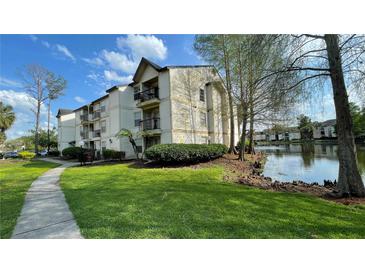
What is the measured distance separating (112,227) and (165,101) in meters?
14.0

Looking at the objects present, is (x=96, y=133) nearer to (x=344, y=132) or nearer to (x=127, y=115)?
(x=127, y=115)

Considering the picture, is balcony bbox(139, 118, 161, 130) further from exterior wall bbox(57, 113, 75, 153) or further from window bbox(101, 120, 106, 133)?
exterior wall bbox(57, 113, 75, 153)

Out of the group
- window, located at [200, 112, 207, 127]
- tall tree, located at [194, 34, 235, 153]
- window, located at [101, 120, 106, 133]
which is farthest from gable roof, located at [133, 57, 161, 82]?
window, located at [101, 120, 106, 133]

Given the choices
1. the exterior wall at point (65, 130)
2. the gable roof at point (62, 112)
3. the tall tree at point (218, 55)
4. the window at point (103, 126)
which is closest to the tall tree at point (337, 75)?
the tall tree at point (218, 55)

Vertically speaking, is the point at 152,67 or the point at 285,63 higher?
the point at 152,67

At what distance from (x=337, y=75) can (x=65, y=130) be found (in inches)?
1492

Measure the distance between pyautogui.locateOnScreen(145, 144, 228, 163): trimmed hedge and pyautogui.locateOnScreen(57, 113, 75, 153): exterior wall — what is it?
88.7ft

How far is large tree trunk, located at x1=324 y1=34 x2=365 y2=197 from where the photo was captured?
6.23 meters

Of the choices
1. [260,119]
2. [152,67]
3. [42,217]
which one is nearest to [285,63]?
[42,217]

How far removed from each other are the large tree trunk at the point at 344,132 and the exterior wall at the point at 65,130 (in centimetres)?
3630

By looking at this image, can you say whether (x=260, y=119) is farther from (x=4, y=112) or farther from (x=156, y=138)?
(x=4, y=112)

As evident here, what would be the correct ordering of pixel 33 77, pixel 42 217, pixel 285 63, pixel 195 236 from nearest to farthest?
pixel 195 236
pixel 42 217
pixel 285 63
pixel 33 77

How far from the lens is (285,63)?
6.49 metres

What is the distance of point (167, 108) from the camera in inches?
659
